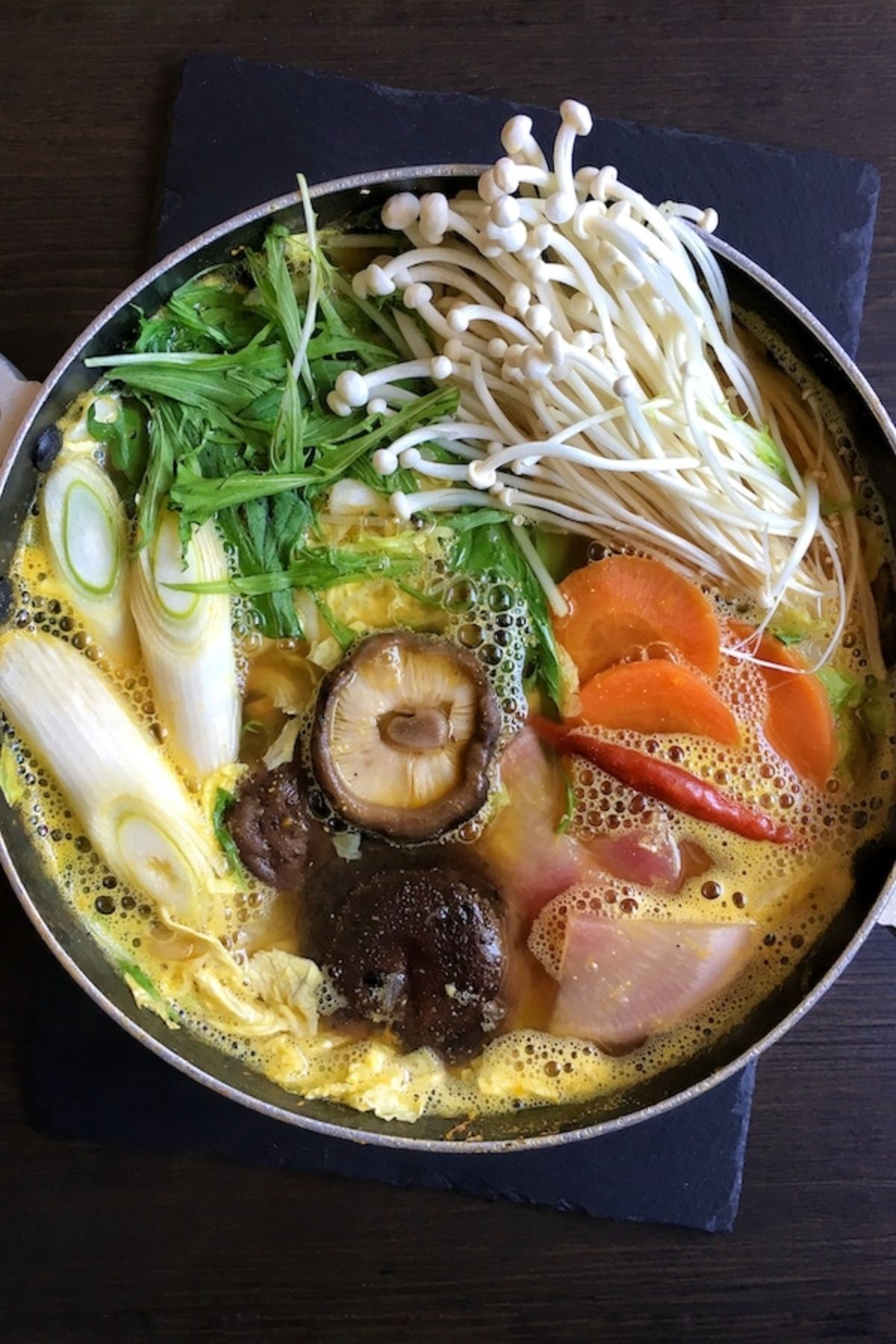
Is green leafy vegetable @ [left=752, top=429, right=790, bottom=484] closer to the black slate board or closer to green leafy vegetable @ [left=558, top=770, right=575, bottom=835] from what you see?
the black slate board

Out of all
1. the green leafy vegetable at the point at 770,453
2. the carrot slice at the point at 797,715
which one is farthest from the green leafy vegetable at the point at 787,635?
the green leafy vegetable at the point at 770,453

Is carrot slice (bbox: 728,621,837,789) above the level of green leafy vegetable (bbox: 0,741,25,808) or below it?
above

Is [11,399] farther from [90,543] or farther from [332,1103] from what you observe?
[332,1103]

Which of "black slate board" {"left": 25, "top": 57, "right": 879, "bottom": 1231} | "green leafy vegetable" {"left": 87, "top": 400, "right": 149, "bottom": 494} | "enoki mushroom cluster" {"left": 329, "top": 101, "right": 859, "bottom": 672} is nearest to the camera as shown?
"enoki mushroom cluster" {"left": 329, "top": 101, "right": 859, "bottom": 672}

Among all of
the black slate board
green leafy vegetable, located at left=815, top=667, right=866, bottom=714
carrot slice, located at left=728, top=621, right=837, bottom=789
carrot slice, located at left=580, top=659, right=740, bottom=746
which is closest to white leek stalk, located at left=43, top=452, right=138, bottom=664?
the black slate board

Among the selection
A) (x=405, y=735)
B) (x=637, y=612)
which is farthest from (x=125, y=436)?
(x=637, y=612)

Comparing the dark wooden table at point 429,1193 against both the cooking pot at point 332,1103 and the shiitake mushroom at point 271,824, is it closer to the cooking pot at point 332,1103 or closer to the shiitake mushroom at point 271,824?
the cooking pot at point 332,1103

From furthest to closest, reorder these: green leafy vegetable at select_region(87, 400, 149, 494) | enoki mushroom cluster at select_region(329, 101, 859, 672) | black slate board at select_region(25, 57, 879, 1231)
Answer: black slate board at select_region(25, 57, 879, 1231) → green leafy vegetable at select_region(87, 400, 149, 494) → enoki mushroom cluster at select_region(329, 101, 859, 672)

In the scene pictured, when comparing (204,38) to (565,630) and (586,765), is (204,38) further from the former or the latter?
(586,765)
